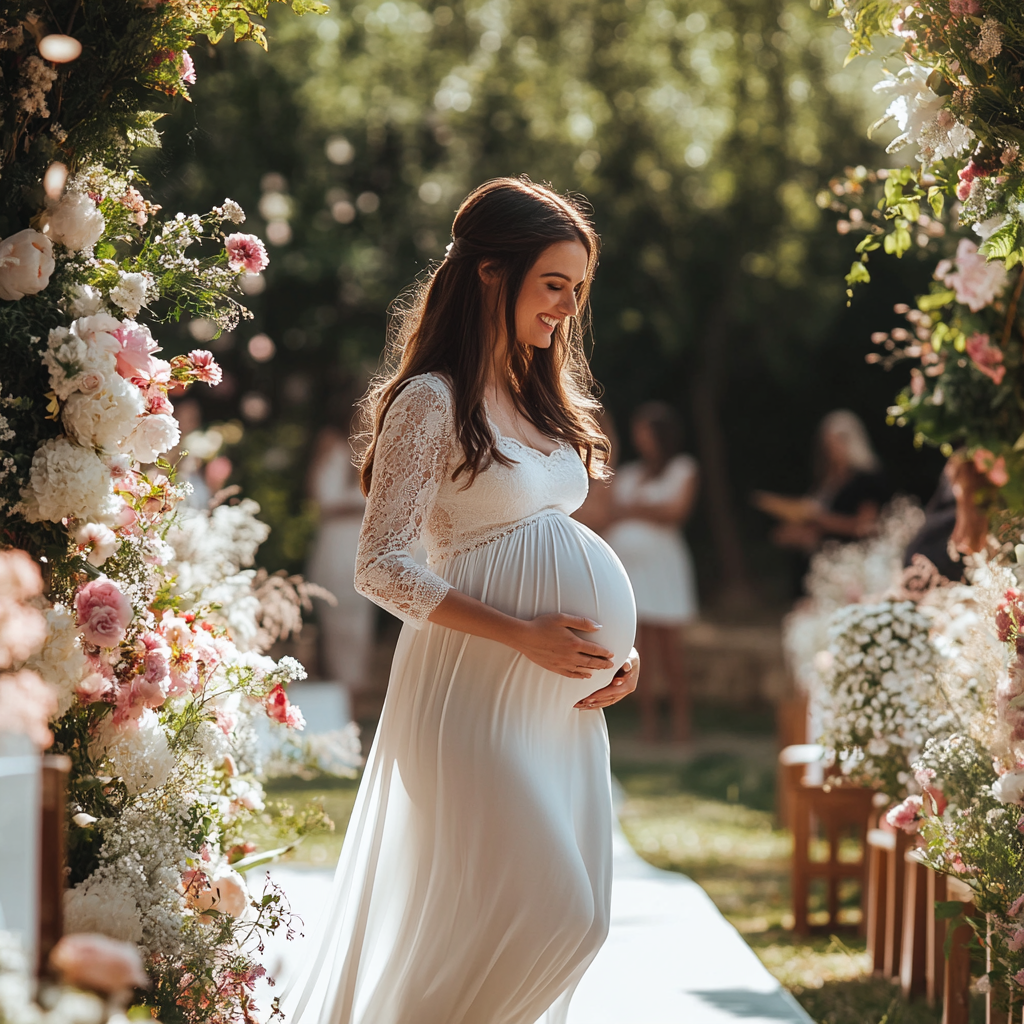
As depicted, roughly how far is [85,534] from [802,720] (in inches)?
196

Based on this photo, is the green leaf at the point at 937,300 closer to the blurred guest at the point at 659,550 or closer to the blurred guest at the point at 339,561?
the blurred guest at the point at 659,550

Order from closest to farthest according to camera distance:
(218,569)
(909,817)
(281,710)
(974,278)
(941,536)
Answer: (281,710) → (909,817) → (218,569) → (974,278) → (941,536)

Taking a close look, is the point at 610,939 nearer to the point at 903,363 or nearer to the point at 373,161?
the point at 373,161

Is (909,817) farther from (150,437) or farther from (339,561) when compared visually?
(339,561)

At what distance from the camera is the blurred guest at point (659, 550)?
33.9ft

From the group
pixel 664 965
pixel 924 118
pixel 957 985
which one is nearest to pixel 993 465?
pixel 957 985

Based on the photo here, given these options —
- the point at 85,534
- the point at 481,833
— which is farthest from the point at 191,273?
the point at 481,833

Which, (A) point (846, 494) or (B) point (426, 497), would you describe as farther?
(A) point (846, 494)

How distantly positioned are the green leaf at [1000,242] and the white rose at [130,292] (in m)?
1.87

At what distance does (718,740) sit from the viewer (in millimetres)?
10758

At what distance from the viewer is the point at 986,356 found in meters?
4.34

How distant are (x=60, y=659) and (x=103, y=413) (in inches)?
20.0

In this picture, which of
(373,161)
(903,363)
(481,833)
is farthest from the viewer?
(903,363)

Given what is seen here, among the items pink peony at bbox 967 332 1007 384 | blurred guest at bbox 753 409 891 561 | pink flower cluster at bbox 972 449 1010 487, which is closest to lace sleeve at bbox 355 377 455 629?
pink peony at bbox 967 332 1007 384
